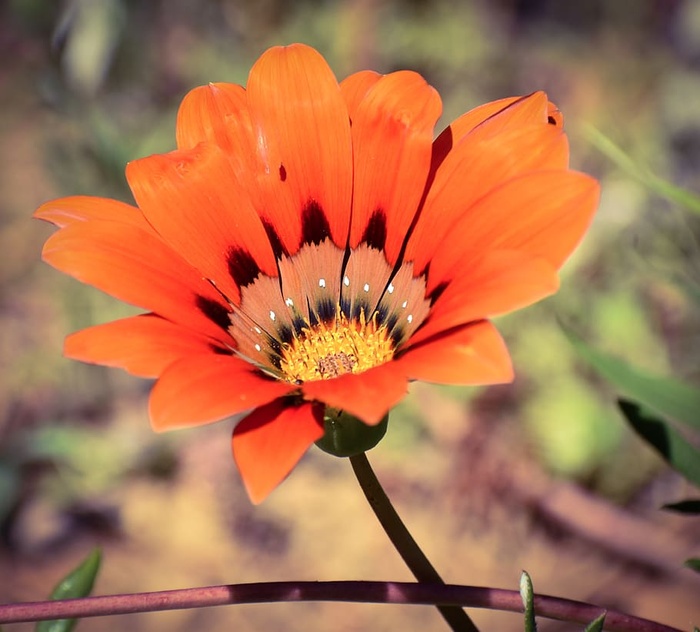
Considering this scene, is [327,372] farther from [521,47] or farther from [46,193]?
[521,47]

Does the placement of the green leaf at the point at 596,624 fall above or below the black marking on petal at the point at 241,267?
below

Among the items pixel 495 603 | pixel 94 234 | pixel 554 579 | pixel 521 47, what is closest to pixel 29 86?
pixel 521 47

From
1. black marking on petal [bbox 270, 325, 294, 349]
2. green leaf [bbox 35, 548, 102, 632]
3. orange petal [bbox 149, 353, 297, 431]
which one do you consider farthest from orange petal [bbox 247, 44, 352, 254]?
green leaf [bbox 35, 548, 102, 632]

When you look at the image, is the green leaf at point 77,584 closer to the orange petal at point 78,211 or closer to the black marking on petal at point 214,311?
the black marking on petal at point 214,311

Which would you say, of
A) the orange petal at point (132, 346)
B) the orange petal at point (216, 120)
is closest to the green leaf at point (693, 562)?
the orange petal at point (132, 346)

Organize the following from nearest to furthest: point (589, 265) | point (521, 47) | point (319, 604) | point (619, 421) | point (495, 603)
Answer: point (495, 603)
point (319, 604)
point (619, 421)
point (589, 265)
point (521, 47)

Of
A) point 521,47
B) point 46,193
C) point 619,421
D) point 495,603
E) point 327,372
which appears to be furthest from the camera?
point 521,47
